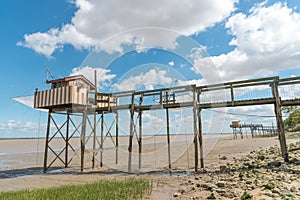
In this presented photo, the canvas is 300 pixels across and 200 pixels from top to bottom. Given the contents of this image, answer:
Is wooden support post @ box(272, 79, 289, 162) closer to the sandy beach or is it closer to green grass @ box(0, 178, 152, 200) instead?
the sandy beach

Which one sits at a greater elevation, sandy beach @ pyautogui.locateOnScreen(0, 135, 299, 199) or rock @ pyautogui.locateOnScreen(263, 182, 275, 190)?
rock @ pyautogui.locateOnScreen(263, 182, 275, 190)

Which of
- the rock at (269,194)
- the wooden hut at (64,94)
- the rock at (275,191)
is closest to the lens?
the rock at (269,194)

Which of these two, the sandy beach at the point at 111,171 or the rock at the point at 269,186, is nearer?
the rock at the point at 269,186

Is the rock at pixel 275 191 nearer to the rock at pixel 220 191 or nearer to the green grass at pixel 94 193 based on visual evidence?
the rock at pixel 220 191

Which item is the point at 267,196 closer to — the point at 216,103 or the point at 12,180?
the point at 216,103

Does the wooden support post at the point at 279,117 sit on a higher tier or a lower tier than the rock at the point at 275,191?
higher

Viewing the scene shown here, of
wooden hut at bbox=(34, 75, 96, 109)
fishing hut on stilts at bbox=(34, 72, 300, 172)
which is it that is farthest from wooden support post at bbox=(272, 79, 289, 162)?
wooden hut at bbox=(34, 75, 96, 109)

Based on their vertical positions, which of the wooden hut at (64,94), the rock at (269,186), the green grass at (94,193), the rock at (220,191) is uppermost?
the wooden hut at (64,94)

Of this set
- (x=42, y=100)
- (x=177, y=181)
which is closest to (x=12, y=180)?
(x=42, y=100)

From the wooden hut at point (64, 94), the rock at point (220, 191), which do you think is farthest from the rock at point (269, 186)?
the wooden hut at point (64, 94)

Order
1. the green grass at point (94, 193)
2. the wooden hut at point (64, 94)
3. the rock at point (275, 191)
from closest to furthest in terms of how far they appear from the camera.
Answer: the rock at point (275, 191) → the green grass at point (94, 193) → the wooden hut at point (64, 94)

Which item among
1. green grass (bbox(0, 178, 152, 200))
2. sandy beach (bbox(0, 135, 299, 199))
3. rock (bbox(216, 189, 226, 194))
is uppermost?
rock (bbox(216, 189, 226, 194))

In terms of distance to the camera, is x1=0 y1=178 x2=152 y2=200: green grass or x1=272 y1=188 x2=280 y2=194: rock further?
x1=0 y1=178 x2=152 y2=200: green grass

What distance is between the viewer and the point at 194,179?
9438 mm
